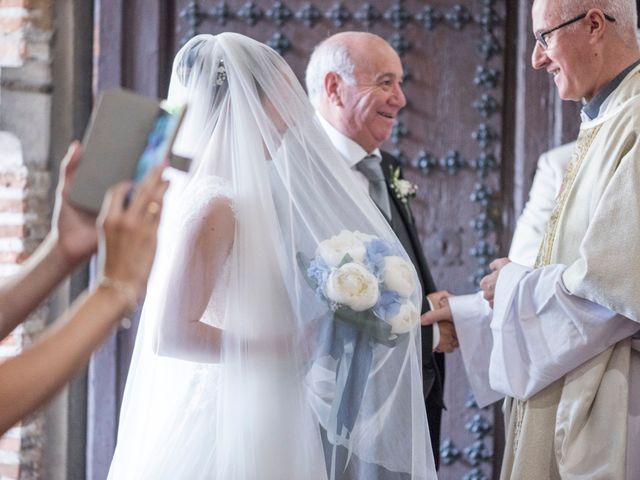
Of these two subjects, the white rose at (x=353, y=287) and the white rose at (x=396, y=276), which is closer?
the white rose at (x=353, y=287)

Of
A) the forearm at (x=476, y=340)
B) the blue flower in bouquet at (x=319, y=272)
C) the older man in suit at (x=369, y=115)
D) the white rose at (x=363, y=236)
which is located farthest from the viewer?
the older man in suit at (x=369, y=115)

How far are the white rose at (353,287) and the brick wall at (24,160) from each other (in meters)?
2.06

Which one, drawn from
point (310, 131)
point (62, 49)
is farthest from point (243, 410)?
→ point (62, 49)

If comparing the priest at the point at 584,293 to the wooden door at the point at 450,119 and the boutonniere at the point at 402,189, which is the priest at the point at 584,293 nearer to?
the boutonniere at the point at 402,189

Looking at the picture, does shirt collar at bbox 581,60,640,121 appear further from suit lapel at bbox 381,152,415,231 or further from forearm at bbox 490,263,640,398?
suit lapel at bbox 381,152,415,231

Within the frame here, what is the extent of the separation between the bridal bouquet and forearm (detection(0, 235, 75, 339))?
105cm

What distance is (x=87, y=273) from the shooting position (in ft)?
15.4

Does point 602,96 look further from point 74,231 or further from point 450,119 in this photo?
point 74,231

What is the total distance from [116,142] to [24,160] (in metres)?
3.02

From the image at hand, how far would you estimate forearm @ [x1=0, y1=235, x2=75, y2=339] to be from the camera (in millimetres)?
1746

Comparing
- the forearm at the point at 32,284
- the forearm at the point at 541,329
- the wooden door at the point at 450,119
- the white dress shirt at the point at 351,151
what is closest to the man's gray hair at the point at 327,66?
the white dress shirt at the point at 351,151

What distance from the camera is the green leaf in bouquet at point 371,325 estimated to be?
2820 millimetres

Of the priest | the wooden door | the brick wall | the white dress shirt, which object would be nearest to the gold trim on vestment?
the priest

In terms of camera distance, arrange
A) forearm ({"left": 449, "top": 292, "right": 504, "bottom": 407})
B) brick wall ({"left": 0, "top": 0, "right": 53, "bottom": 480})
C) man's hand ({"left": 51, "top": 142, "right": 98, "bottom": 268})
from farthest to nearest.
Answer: brick wall ({"left": 0, "top": 0, "right": 53, "bottom": 480})
forearm ({"left": 449, "top": 292, "right": 504, "bottom": 407})
man's hand ({"left": 51, "top": 142, "right": 98, "bottom": 268})
